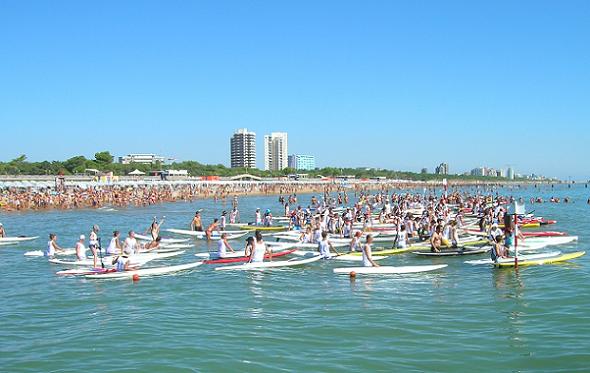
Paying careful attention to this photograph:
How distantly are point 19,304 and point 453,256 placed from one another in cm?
1623

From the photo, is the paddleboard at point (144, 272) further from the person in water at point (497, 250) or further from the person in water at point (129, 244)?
the person in water at point (497, 250)

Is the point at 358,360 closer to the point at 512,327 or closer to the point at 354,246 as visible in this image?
the point at 512,327

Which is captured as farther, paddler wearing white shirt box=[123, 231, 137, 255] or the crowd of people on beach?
the crowd of people on beach

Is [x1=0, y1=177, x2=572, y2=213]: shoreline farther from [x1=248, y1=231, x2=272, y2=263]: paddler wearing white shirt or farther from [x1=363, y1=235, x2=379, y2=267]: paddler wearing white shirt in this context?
[x1=363, y1=235, x2=379, y2=267]: paddler wearing white shirt

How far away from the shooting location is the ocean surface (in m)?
11.6

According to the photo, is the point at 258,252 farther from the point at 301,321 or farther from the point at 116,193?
the point at 116,193

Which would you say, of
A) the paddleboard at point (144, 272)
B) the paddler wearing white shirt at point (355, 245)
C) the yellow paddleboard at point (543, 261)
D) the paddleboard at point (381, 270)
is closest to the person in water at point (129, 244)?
the paddleboard at point (144, 272)

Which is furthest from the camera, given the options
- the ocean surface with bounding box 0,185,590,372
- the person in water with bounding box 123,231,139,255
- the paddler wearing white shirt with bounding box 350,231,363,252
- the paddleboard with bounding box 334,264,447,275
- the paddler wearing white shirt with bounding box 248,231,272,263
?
the paddler wearing white shirt with bounding box 350,231,363,252

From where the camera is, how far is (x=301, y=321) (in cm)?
1421

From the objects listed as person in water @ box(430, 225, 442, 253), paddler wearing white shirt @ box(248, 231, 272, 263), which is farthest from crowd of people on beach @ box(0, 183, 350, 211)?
person in water @ box(430, 225, 442, 253)

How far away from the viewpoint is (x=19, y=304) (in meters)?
16.6

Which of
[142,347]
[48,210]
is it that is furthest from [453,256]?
[48,210]

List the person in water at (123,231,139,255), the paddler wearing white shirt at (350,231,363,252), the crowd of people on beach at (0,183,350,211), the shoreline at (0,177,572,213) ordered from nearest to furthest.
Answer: the person in water at (123,231,139,255), the paddler wearing white shirt at (350,231,363,252), the crowd of people on beach at (0,183,350,211), the shoreline at (0,177,572,213)

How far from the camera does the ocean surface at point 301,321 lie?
11.6 metres
